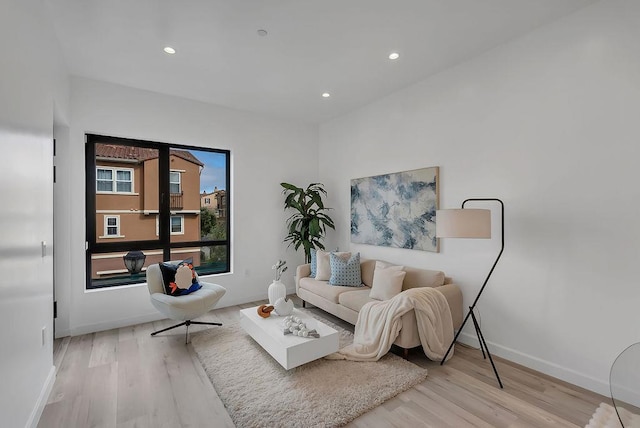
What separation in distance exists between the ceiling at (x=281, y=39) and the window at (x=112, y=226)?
1.72 m

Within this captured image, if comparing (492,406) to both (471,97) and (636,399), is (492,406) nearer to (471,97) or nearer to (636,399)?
(636,399)

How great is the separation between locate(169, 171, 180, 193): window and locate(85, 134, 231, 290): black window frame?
0.16ft

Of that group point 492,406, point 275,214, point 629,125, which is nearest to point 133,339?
point 275,214

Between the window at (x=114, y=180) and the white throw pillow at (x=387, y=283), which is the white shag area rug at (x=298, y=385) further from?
the window at (x=114, y=180)

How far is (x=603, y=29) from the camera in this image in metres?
2.37

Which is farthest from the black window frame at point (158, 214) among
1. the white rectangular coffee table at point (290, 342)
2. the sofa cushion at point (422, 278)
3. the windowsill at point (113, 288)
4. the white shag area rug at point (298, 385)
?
the sofa cushion at point (422, 278)

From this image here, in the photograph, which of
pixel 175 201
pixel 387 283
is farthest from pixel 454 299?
pixel 175 201

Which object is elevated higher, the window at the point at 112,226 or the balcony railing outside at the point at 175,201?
the balcony railing outside at the point at 175,201

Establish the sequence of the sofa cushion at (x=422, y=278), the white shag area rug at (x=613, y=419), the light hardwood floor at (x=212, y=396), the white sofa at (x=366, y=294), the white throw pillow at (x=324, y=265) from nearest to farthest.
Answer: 1. the white shag area rug at (x=613, y=419)
2. the light hardwood floor at (x=212, y=396)
3. the white sofa at (x=366, y=294)
4. the sofa cushion at (x=422, y=278)
5. the white throw pillow at (x=324, y=265)

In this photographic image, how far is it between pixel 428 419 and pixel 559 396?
114 cm

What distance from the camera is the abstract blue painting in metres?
3.65

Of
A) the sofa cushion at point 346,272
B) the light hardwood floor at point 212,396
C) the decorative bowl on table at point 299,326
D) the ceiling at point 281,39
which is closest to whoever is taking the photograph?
the light hardwood floor at point 212,396

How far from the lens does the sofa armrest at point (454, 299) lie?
315 cm

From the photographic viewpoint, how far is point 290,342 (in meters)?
2.63
